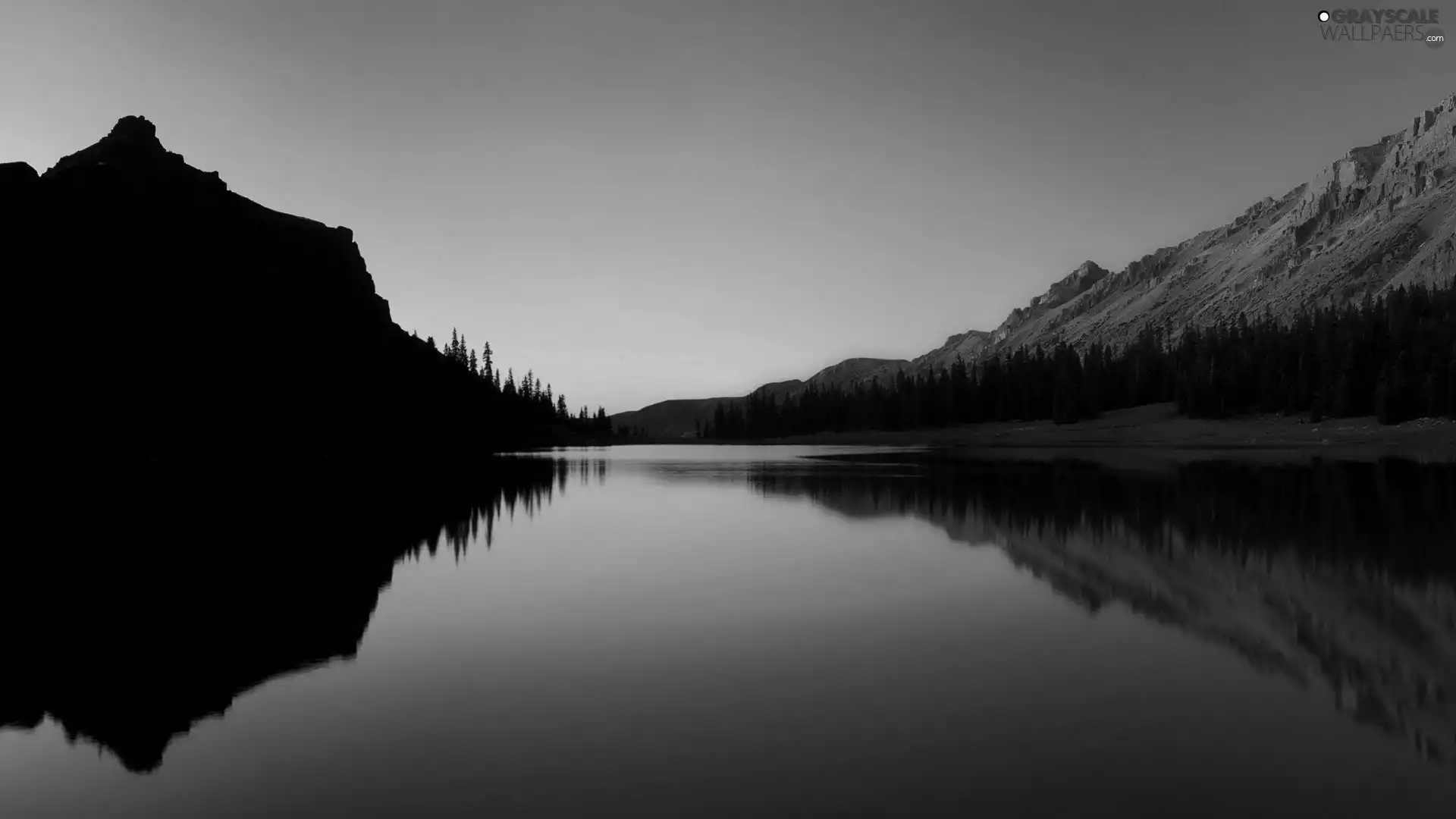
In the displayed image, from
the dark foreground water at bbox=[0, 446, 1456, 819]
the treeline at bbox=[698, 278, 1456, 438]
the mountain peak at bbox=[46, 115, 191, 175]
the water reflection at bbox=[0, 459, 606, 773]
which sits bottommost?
the dark foreground water at bbox=[0, 446, 1456, 819]

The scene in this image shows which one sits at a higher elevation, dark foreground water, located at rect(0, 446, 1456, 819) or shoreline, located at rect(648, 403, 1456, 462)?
shoreline, located at rect(648, 403, 1456, 462)

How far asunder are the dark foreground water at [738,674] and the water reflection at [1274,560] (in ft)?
0.36

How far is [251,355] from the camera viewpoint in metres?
125

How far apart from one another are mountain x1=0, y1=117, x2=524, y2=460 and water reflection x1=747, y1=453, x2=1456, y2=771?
276 ft

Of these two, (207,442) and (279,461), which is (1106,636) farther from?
(207,442)

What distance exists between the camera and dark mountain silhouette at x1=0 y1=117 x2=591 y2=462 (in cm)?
9738

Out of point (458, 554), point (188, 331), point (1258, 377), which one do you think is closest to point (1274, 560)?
point (458, 554)

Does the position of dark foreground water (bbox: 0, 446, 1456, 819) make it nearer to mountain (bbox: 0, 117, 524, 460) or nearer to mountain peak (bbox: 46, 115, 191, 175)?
mountain (bbox: 0, 117, 524, 460)

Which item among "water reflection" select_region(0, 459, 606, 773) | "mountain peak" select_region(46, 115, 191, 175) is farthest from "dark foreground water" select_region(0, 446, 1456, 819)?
"mountain peak" select_region(46, 115, 191, 175)

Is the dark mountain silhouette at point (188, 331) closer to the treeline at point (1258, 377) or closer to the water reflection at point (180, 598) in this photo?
the water reflection at point (180, 598)

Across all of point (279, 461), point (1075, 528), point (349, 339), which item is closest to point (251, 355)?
point (349, 339)

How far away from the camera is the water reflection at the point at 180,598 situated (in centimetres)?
1071

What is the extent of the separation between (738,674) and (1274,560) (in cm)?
1605

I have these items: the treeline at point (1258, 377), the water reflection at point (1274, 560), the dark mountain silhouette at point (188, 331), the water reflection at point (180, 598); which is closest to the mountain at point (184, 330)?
the dark mountain silhouette at point (188, 331)
